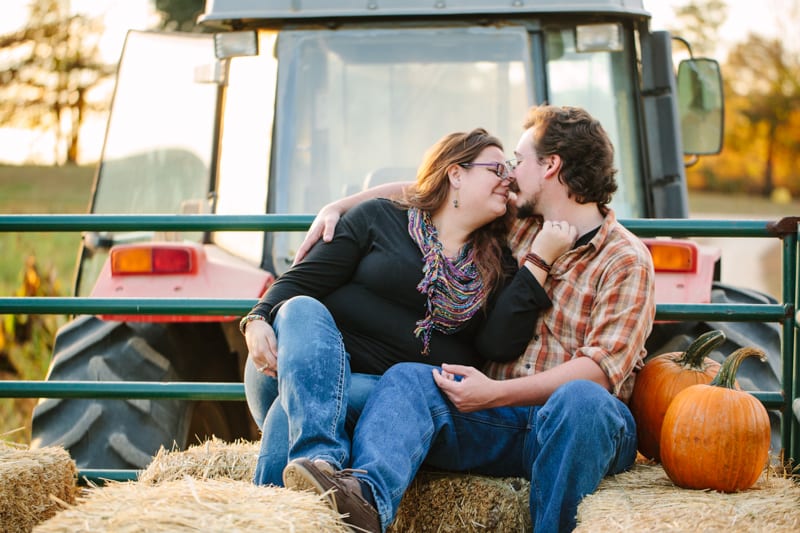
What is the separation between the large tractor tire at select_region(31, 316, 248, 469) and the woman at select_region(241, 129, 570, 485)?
82 cm

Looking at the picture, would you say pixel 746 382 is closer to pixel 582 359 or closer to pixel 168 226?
pixel 582 359

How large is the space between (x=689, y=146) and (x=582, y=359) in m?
2.24

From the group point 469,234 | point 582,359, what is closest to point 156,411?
point 469,234

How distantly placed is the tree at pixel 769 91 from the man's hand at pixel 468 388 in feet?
121

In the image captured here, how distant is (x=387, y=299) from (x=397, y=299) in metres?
0.04

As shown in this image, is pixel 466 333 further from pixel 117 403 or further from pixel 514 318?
pixel 117 403

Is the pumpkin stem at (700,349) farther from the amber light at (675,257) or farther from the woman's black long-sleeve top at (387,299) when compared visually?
the amber light at (675,257)

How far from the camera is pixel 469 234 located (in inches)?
131

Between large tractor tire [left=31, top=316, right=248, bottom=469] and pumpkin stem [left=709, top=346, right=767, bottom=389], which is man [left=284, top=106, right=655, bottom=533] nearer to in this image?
pumpkin stem [left=709, top=346, right=767, bottom=389]

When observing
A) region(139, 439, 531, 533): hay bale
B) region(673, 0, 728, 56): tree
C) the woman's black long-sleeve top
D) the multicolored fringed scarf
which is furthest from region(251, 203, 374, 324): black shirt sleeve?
region(673, 0, 728, 56): tree

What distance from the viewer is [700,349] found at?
3.09m

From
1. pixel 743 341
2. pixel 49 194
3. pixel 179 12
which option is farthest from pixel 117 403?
pixel 49 194

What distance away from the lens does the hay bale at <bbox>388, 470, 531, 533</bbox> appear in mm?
2877

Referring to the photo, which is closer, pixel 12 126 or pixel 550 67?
pixel 550 67
